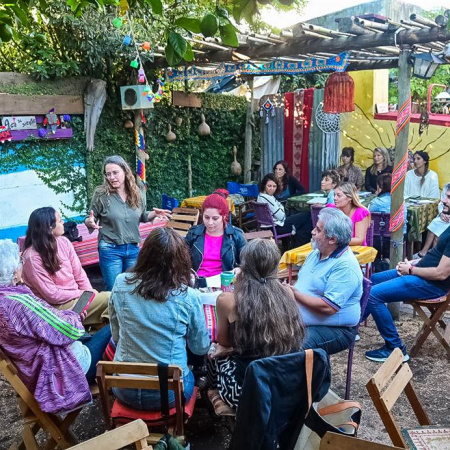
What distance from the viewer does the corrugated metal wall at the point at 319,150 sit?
936 centimetres

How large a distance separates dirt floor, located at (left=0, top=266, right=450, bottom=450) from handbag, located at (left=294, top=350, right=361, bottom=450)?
0.75m

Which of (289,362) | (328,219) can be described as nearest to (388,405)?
(289,362)

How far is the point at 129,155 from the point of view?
8.68m

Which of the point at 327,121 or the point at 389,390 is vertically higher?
the point at 327,121

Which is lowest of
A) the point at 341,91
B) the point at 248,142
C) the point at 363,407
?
the point at 363,407

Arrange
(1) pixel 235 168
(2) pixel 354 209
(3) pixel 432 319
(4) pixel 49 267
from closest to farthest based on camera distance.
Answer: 1. (4) pixel 49 267
2. (3) pixel 432 319
3. (2) pixel 354 209
4. (1) pixel 235 168

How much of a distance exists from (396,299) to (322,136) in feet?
18.3

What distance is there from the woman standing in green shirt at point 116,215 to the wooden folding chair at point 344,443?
8.81ft

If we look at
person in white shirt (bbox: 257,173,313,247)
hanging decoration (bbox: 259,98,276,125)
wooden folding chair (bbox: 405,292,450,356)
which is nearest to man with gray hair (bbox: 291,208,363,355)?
wooden folding chair (bbox: 405,292,450,356)

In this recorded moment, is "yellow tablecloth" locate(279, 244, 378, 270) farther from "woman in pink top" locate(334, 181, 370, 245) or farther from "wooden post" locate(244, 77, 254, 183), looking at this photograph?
"wooden post" locate(244, 77, 254, 183)

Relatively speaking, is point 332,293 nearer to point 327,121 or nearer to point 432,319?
point 432,319

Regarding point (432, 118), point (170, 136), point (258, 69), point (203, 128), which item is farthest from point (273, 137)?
point (432, 118)

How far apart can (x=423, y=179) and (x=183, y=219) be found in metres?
3.68

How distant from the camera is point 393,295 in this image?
4.22 meters
